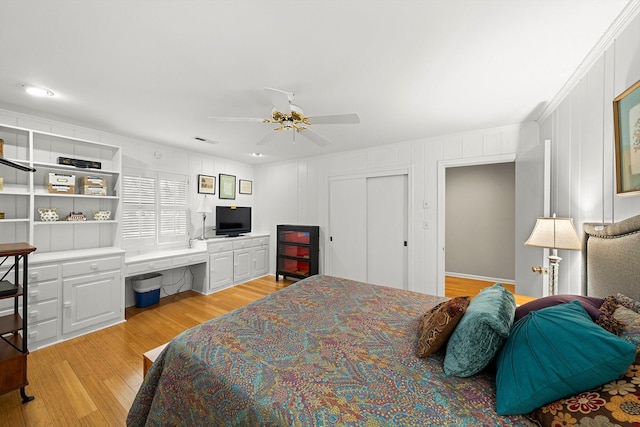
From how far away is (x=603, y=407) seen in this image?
0.70 meters

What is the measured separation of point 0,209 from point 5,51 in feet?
6.15

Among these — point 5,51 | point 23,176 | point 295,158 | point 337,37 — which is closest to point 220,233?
→ point 295,158

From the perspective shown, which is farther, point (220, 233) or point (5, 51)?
point (220, 233)

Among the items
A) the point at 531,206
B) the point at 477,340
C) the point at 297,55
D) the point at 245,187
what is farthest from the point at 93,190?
the point at 531,206

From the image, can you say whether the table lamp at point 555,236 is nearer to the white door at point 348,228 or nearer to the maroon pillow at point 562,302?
the maroon pillow at point 562,302

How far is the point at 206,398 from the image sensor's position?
1117 millimetres

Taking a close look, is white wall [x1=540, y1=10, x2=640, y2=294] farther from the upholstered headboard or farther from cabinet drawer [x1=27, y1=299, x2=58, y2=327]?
cabinet drawer [x1=27, y1=299, x2=58, y2=327]

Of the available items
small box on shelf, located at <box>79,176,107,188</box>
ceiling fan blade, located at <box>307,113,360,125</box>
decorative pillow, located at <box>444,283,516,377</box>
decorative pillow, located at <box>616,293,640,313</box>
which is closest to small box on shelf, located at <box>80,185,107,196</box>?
small box on shelf, located at <box>79,176,107,188</box>

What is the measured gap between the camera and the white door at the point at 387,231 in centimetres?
395

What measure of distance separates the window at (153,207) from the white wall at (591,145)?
16.2 feet

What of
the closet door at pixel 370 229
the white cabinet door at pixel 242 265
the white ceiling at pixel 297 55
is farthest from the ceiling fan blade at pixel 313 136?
the white cabinet door at pixel 242 265

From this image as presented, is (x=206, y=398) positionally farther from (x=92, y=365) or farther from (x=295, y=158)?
(x=295, y=158)

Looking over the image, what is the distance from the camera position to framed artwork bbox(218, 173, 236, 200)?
16.0 ft

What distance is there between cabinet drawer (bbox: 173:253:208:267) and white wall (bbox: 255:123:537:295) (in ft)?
5.22
